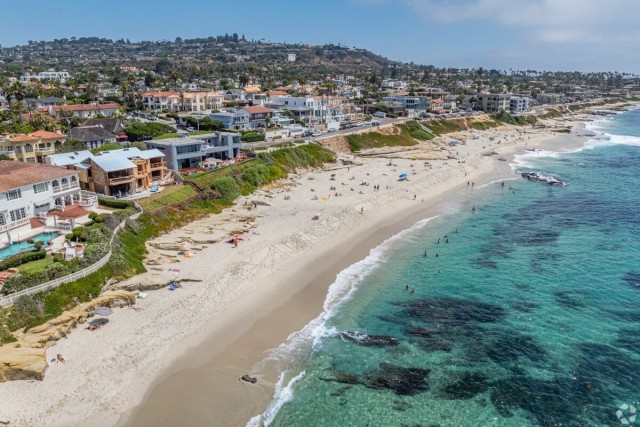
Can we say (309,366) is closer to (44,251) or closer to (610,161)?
(44,251)

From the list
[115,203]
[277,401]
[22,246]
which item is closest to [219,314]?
[277,401]

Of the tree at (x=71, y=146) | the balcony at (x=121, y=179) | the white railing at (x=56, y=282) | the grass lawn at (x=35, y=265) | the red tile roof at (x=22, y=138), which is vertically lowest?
the white railing at (x=56, y=282)

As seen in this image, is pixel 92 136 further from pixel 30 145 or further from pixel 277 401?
pixel 277 401

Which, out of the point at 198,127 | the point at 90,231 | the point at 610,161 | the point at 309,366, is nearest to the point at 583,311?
the point at 309,366

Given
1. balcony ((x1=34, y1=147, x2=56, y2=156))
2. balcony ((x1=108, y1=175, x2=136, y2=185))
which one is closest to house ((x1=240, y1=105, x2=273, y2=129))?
balcony ((x1=34, y1=147, x2=56, y2=156))

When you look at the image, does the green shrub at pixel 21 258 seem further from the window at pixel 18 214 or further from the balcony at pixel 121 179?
the balcony at pixel 121 179

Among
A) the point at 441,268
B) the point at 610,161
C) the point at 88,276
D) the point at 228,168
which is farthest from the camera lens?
the point at 610,161

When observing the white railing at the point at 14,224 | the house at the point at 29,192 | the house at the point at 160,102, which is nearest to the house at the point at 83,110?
the house at the point at 160,102
